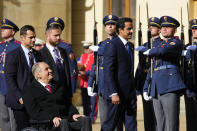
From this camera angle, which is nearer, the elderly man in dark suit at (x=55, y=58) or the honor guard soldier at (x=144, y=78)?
the elderly man in dark suit at (x=55, y=58)

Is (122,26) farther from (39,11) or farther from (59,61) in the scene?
(39,11)

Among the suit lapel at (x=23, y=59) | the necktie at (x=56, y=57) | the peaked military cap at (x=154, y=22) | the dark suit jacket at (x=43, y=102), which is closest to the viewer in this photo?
the dark suit jacket at (x=43, y=102)

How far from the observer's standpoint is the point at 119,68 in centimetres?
A: 816

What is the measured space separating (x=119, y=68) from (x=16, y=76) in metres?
1.33

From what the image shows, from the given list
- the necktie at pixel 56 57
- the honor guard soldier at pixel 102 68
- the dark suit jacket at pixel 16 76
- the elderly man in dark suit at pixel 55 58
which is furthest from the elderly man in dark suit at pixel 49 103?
the honor guard soldier at pixel 102 68

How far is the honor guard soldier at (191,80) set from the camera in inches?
352

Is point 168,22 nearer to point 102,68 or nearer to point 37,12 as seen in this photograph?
point 102,68

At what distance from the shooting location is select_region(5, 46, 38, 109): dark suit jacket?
7.82 metres

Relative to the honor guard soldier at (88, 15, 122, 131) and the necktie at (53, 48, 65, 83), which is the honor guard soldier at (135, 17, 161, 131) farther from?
the necktie at (53, 48, 65, 83)

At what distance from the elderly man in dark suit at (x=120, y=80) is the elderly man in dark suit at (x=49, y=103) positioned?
2.10 feet

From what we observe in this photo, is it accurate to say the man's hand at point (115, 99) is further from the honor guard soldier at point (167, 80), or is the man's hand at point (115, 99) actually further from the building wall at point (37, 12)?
the building wall at point (37, 12)

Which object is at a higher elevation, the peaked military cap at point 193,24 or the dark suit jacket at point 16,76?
the peaked military cap at point 193,24

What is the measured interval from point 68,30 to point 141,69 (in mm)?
5092

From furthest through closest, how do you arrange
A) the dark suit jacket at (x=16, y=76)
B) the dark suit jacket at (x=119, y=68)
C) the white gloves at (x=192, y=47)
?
the white gloves at (x=192, y=47), the dark suit jacket at (x=119, y=68), the dark suit jacket at (x=16, y=76)
